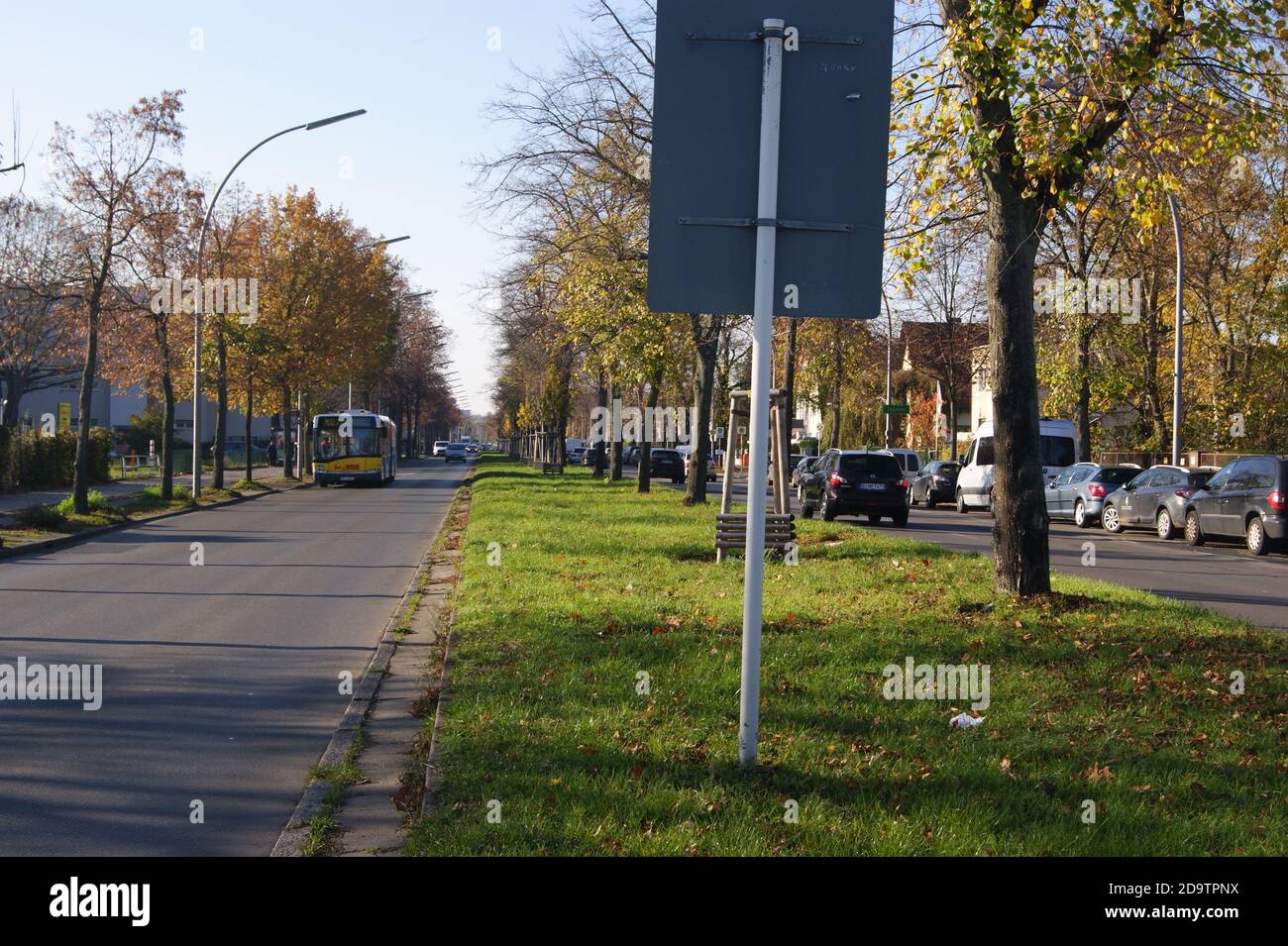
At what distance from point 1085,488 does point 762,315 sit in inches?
1028

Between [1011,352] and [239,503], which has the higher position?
[1011,352]

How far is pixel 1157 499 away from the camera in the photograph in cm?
2612

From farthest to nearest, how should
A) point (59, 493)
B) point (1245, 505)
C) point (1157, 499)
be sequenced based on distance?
point (59, 493), point (1157, 499), point (1245, 505)

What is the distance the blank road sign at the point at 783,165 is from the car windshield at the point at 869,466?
21.2 m

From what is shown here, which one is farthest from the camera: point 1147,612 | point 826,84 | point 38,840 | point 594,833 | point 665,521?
point 665,521

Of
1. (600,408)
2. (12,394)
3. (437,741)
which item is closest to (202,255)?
(600,408)

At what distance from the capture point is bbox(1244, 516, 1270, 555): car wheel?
71.1ft

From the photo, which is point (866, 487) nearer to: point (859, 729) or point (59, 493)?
point (859, 729)

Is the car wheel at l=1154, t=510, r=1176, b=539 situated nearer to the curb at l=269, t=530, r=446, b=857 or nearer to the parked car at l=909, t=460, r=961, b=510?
the parked car at l=909, t=460, r=961, b=510

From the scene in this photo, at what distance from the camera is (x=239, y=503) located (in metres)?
34.2

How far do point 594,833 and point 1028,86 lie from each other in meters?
7.56
